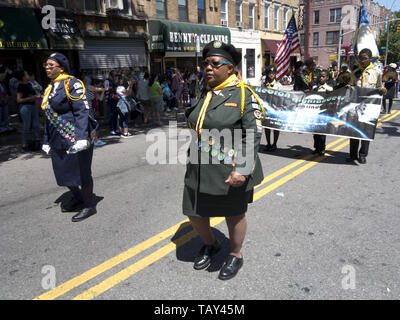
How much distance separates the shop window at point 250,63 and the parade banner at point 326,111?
20994 mm

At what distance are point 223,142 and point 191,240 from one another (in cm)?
146

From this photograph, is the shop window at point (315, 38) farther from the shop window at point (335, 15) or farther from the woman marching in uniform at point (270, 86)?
the woman marching in uniform at point (270, 86)

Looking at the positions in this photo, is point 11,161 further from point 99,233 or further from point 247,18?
point 247,18

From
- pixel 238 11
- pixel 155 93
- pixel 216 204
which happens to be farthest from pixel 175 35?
pixel 216 204

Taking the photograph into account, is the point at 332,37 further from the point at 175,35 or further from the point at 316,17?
the point at 175,35

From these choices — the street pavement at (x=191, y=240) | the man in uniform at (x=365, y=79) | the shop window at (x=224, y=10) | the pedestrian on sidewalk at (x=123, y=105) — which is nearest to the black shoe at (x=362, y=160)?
the man in uniform at (x=365, y=79)

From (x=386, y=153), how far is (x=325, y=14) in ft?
169

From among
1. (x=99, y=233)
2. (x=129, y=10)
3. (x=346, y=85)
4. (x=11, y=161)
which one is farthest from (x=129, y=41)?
(x=99, y=233)

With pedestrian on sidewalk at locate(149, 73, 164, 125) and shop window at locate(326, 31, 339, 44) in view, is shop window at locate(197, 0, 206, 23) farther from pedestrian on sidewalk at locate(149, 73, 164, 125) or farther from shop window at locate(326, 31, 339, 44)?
shop window at locate(326, 31, 339, 44)

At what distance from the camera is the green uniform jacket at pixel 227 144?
8.48 feet

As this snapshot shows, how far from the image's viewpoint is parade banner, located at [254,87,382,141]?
6.30 metres

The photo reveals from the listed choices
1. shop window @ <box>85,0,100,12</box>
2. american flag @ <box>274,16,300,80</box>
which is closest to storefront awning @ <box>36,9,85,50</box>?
shop window @ <box>85,0,100,12</box>

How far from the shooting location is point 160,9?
19.0 meters

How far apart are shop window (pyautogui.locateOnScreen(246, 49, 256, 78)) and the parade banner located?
20994mm
